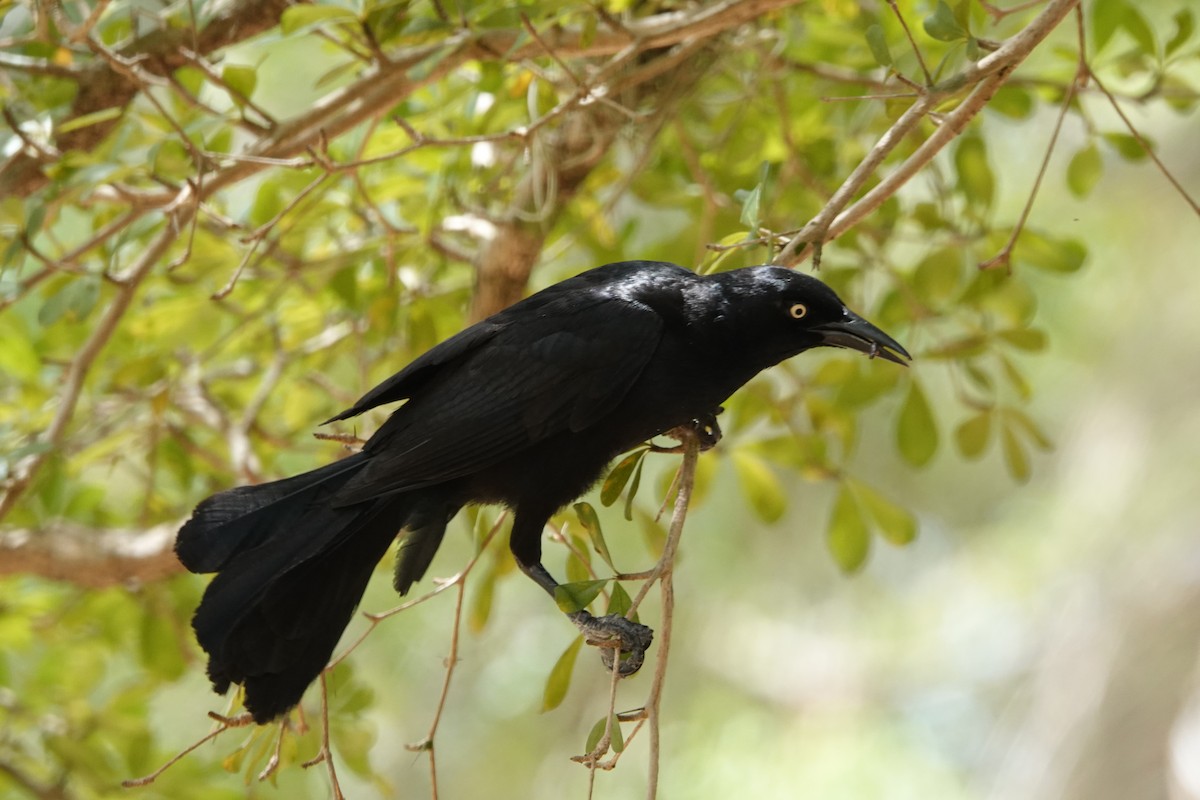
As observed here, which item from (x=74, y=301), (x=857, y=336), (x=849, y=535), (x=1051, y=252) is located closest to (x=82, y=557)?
(x=74, y=301)

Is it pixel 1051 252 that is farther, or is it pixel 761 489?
pixel 761 489

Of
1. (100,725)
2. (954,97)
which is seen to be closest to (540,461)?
(954,97)

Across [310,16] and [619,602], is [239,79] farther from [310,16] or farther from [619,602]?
[619,602]

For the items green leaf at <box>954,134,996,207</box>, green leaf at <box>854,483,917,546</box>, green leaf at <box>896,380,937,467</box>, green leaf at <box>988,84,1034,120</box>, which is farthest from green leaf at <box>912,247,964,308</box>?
green leaf at <box>854,483,917,546</box>

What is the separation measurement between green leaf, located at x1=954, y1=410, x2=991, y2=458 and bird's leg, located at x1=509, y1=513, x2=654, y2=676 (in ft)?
4.53

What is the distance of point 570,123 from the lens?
133 inches

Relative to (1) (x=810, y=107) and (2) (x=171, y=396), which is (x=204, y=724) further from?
(1) (x=810, y=107)

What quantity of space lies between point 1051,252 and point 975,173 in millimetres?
281

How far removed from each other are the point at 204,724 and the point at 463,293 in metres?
5.32

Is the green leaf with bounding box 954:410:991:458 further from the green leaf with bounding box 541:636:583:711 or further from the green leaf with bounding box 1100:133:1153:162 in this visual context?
the green leaf with bounding box 541:636:583:711

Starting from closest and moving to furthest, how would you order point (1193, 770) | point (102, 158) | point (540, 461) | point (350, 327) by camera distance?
point (540, 461) < point (102, 158) < point (350, 327) < point (1193, 770)

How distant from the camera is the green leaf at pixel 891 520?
3.25 m

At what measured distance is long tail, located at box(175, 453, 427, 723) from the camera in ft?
7.33

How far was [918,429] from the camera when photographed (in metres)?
3.32
